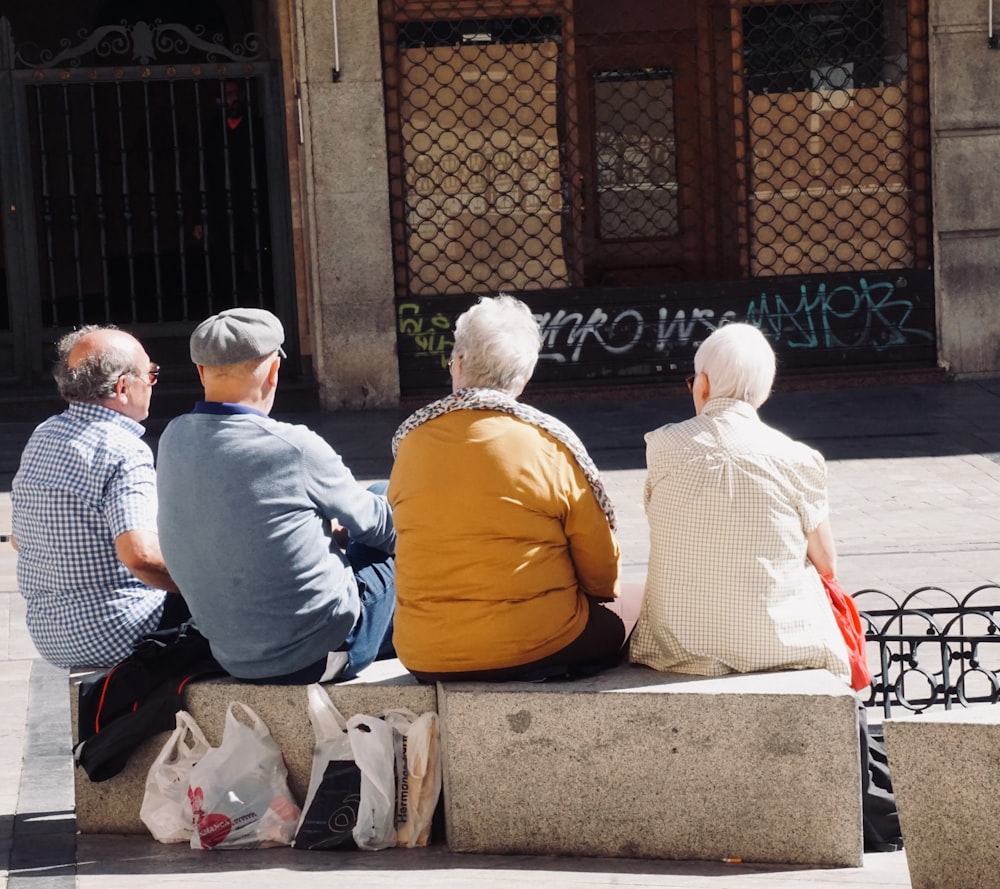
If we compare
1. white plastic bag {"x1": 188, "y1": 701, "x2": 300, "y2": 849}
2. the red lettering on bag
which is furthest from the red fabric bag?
the red lettering on bag

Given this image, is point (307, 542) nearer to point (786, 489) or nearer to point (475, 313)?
point (475, 313)

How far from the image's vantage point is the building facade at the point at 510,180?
465 inches

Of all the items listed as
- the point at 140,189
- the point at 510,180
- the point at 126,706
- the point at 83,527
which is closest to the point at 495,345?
the point at 83,527

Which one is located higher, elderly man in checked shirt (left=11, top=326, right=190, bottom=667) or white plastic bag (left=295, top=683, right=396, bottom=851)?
elderly man in checked shirt (left=11, top=326, right=190, bottom=667)

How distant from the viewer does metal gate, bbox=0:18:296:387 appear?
11852mm

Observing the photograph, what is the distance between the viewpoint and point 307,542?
4324 mm

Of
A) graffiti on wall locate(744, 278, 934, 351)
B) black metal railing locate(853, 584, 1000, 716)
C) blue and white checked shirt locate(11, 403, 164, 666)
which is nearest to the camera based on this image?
blue and white checked shirt locate(11, 403, 164, 666)

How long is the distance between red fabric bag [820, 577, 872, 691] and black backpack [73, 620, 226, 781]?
1.60 meters

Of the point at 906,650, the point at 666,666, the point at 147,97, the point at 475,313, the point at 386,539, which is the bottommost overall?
the point at 906,650

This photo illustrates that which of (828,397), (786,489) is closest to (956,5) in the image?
(828,397)

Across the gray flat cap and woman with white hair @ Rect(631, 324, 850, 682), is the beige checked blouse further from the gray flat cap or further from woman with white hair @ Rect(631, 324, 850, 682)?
the gray flat cap

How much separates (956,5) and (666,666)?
8673 millimetres

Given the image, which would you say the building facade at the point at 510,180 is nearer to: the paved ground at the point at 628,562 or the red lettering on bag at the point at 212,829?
the paved ground at the point at 628,562

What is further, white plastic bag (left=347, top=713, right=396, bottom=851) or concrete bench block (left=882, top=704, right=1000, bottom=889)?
white plastic bag (left=347, top=713, right=396, bottom=851)
